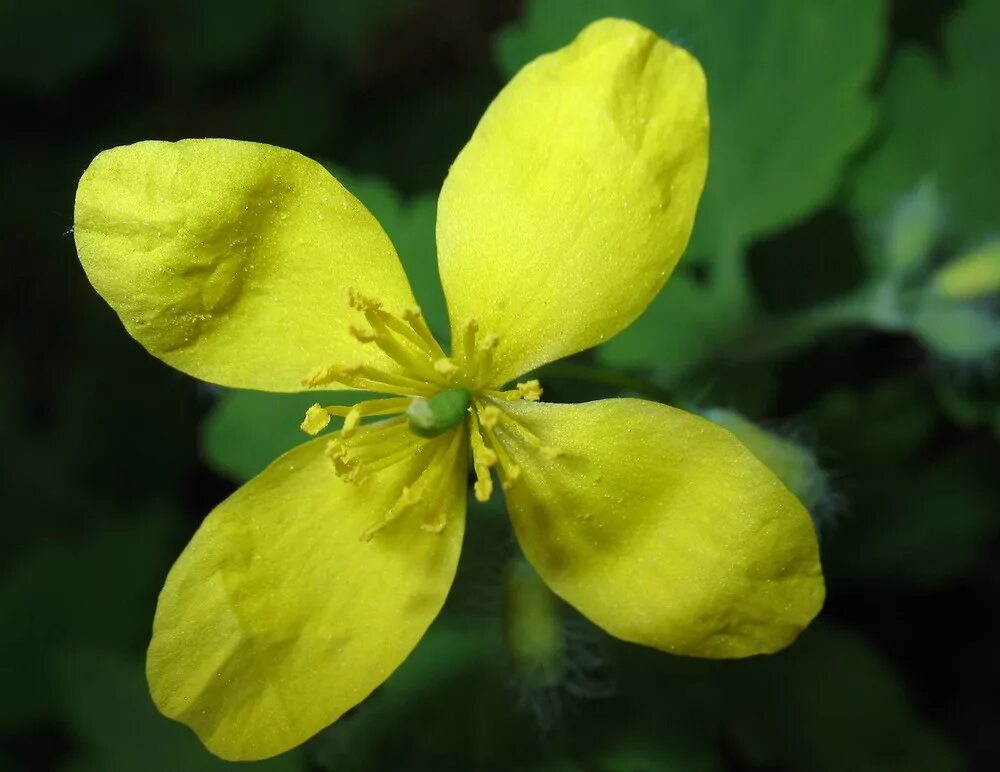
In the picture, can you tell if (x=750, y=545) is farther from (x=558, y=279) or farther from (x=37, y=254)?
(x=37, y=254)

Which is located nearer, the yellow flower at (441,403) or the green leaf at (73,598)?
the yellow flower at (441,403)

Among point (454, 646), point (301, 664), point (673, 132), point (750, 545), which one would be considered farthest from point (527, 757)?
point (673, 132)

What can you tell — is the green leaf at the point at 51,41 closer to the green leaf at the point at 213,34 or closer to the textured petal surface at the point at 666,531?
the green leaf at the point at 213,34

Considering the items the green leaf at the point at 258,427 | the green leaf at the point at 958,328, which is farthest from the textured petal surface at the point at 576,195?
the green leaf at the point at 958,328

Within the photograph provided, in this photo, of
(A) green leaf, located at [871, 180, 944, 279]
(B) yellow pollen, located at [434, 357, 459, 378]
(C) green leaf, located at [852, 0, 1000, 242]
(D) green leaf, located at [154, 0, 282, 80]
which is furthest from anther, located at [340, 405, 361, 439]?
(D) green leaf, located at [154, 0, 282, 80]

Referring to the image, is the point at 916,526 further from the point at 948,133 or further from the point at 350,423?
the point at 350,423

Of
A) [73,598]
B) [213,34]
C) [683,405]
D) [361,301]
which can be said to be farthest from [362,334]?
[213,34]

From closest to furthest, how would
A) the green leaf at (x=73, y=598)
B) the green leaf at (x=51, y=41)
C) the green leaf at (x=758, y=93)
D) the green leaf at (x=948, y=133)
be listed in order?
1. the green leaf at (x=758, y=93)
2. the green leaf at (x=948, y=133)
3. the green leaf at (x=73, y=598)
4. the green leaf at (x=51, y=41)

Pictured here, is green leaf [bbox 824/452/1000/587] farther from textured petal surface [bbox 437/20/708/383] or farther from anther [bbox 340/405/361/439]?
anther [bbox 340/405/361/439]
